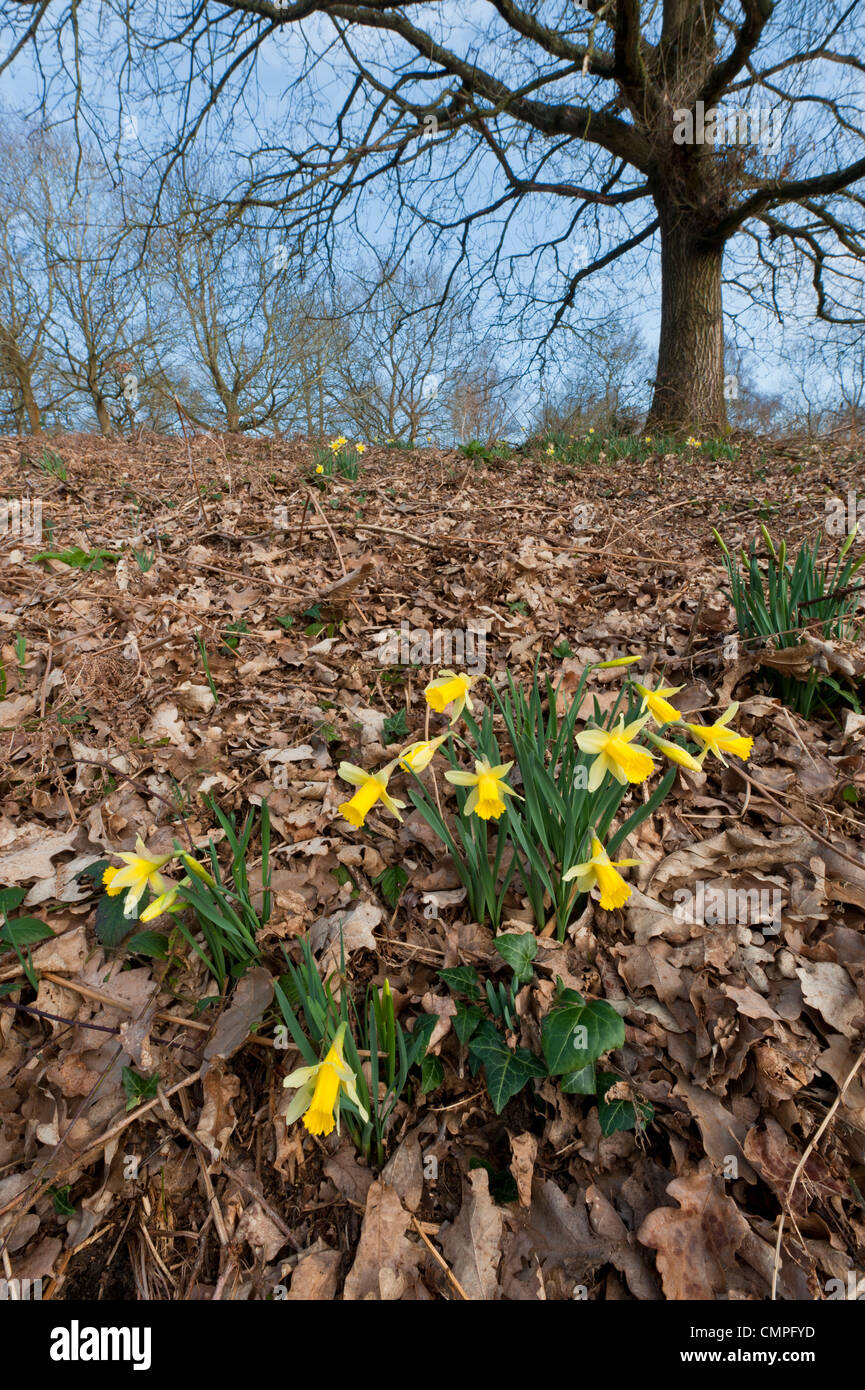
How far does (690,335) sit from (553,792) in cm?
905

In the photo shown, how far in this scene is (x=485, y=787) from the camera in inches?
49.1

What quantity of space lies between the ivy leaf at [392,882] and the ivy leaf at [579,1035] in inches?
21.3

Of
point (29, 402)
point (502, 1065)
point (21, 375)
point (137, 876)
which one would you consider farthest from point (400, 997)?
point (21, 375)

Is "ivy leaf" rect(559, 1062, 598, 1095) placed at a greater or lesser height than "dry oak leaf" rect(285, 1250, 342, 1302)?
greater

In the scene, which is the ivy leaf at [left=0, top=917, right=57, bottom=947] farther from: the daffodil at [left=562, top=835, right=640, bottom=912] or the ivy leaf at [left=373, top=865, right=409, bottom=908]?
the daffodil at [left=562, top=835, right=640, bottom=912]

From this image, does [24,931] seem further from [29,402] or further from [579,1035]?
[29,402]

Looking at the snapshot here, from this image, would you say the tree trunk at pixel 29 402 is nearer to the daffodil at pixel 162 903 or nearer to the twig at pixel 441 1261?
the daffodil at pixel 162 903

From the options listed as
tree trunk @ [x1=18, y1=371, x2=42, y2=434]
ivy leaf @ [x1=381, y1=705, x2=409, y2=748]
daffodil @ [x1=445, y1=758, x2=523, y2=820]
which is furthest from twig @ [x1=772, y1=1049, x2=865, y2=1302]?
tree trunk @ [x1=18, y1=371, x2=42, y2=434]

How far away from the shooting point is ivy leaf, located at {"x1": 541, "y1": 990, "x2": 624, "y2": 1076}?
1190 millimetres

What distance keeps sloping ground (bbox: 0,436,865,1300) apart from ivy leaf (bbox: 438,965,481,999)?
53mm

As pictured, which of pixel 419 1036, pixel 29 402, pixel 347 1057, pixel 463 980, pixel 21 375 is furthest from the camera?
pixel 29 402

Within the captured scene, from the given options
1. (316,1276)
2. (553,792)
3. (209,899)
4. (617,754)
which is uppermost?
(617,754)

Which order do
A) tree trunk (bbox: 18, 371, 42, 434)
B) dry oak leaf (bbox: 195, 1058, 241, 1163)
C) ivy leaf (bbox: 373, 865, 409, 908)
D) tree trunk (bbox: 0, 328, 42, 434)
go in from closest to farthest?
1. dry oak leaf (bbox: 195, 1058, 241, 1163)
2. ivy leaf (bbox: 373, 865, 409, 908)
3. tree trunk (bbox: 0, 328, 42, 434)
4. tree trunk (bbox: 18, 371, 42, 434)
